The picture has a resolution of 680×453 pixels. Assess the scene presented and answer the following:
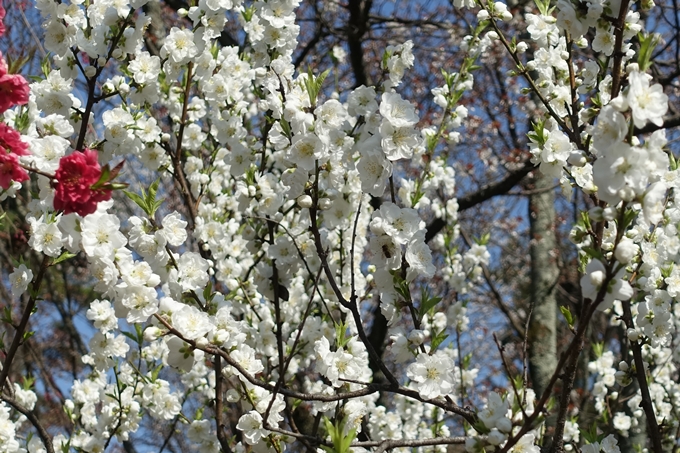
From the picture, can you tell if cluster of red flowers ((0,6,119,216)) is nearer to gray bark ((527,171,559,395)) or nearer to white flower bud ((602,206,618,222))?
white flower bud ((602,206,618,222))

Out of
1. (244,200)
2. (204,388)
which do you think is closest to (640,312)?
(244,200)

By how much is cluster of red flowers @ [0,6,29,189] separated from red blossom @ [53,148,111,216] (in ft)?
0.34

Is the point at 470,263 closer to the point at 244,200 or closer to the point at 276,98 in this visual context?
the point at 244,200

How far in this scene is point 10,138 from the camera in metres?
1.59

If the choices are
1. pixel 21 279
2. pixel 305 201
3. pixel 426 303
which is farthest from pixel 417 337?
pixel 21 279

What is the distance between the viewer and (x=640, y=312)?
2529 mm

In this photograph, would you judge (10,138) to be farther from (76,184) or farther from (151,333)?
(151,333)

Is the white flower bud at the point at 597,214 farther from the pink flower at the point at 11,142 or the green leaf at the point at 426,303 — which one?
the pink flower at the point at 11,142

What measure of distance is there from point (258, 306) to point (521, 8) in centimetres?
469

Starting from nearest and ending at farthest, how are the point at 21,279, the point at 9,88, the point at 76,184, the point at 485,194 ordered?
1. the point at 76,184
2. the point at 9,88
3. the point at 21,279
4. the point at 485,194

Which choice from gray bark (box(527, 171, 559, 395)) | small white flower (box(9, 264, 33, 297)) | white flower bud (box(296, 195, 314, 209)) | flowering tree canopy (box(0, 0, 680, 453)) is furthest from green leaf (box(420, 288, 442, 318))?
gray bark (box(527, 171, 559, 395))

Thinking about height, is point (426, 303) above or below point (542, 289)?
below

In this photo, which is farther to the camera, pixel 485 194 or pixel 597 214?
pixel 485 194

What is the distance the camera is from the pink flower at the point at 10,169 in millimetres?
1537
